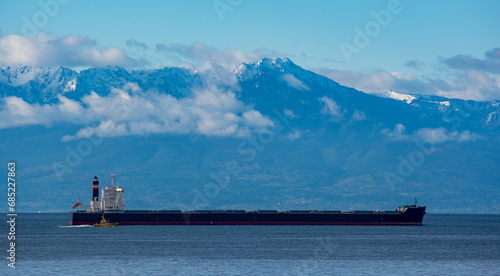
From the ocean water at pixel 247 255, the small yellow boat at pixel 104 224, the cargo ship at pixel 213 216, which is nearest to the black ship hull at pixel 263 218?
the cargo ship at pixel 213 216

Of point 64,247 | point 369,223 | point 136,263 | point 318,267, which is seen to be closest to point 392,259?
point 318,267

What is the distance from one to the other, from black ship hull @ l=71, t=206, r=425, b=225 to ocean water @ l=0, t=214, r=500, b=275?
22342 mm

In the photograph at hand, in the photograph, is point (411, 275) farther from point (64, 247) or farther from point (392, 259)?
point (64, 247)

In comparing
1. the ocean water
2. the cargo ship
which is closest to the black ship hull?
the cargo ship

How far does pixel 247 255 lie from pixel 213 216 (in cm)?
6374

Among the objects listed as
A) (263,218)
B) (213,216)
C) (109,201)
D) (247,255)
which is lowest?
(247,255)

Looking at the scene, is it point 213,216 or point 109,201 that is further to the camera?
point 213,216

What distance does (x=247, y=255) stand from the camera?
8362 cm

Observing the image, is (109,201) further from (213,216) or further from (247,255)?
(247,255)

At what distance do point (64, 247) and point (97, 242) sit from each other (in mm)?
8002

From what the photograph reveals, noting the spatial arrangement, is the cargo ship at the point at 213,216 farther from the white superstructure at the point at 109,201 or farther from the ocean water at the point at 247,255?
the ocean water at the point at 247,255

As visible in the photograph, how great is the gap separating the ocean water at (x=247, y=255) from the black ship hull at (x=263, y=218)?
22.3 m

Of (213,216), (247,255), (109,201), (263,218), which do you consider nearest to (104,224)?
(109,201)

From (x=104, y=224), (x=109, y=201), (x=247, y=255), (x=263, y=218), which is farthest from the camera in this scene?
(x=263, y=218)
